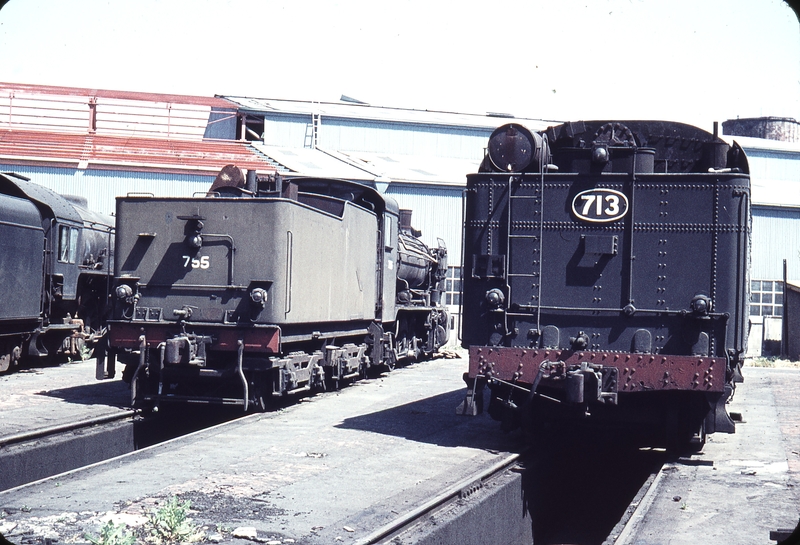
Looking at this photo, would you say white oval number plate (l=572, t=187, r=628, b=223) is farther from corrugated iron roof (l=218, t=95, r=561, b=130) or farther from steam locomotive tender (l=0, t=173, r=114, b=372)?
corrugated iron roof (l=218, t=95, r=561, b=130)

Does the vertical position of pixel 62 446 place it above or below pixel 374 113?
below

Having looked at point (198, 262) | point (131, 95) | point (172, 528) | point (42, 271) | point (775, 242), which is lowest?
point (172, 528)

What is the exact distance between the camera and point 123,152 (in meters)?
30.3

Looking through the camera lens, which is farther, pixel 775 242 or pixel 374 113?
pixel 374 113

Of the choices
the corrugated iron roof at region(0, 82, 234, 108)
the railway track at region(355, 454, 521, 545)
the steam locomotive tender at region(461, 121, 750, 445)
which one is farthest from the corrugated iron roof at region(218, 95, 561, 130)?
the railway track at region(355, 454, 521, 545)

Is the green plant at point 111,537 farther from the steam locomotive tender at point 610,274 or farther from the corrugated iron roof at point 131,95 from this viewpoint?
the corrugated iron roof at point 131,95

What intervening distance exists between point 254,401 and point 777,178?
36165 mm

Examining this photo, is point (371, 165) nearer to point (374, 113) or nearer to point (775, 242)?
point (374, 113)

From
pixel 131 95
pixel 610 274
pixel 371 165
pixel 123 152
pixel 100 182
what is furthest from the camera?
pixel 131 95

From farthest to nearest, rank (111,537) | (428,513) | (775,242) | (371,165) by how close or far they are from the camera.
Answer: (371,165), (775,242), (428,513), (111,537)

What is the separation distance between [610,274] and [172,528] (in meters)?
5.34

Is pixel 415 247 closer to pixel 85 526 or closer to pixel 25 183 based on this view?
pixel 25 183

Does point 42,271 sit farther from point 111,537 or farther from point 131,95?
point 131,95

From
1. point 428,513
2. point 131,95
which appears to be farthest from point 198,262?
point 131,95
